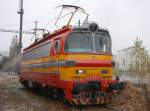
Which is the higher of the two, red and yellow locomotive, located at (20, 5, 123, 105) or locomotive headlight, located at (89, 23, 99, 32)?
locomotive headlight, located at (89, 23, 99, 32)

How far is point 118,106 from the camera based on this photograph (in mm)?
12688

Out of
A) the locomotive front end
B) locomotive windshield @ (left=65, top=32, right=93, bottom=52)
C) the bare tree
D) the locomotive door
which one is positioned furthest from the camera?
the bare tree

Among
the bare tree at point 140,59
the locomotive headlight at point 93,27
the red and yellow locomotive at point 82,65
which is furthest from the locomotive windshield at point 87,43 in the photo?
the bare tree at point 140,59

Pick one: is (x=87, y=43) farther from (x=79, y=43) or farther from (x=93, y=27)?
(x=93, y=27)

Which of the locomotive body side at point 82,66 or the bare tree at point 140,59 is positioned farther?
the bare tree at point 140,59

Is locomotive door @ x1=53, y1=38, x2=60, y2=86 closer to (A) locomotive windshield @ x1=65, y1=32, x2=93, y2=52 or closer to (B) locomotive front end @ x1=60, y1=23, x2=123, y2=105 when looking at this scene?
(B) locomotive front end @ x1=60, y1=23, x2=123, y2=105

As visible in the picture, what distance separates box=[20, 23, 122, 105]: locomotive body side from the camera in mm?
11906

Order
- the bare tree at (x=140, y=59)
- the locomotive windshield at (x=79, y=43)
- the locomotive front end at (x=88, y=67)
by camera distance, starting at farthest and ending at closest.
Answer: the bare tree at (x=140, y=59) < the locomotive windshield at (x=79, y=43) < the locomotive front end at (x=88, y=67)

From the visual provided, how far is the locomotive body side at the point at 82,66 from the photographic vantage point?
11.9m

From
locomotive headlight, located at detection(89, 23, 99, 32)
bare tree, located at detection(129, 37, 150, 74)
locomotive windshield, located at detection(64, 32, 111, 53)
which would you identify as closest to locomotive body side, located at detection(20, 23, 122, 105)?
locomotive windshield, located at detection(64, 32, 111, 53)

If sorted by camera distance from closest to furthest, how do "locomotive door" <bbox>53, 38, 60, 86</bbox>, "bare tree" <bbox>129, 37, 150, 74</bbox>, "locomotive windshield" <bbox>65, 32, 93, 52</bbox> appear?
"locomotive windshield" <bbox>65, 32, 93, 52</bbox> → "locomotive door" <bbox>53, 38, 60, 86</bbox> → "bare tree" <bbox>129, 37, 150, 74</bbox>

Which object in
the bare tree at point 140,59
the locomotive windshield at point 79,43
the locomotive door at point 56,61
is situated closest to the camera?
the locomotive windshield at point 79,43

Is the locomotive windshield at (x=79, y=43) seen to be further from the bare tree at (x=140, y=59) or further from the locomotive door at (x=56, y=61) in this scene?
the bare tree at (x=140, y=59)

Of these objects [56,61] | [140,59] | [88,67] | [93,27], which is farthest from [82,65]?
[140,59]
